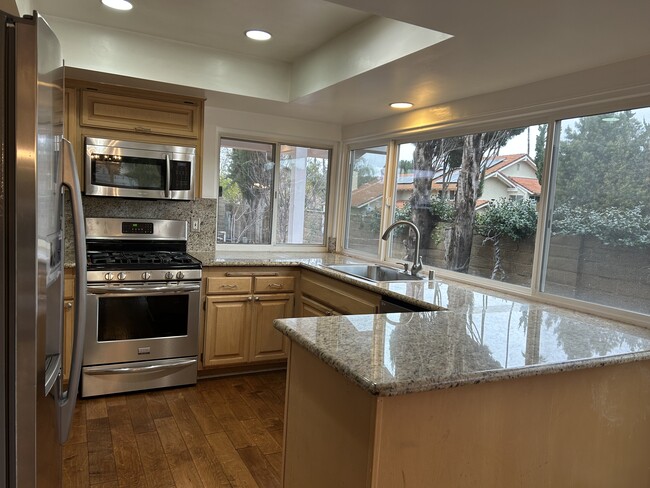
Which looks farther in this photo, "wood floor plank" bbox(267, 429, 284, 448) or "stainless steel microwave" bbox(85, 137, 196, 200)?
"stainless steel microwave" bbox(85, 137, 196, 200)

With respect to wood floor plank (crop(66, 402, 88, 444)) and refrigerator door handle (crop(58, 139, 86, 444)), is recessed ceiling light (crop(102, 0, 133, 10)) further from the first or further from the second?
wood floor plank (crop(66, 402, 88, 444))

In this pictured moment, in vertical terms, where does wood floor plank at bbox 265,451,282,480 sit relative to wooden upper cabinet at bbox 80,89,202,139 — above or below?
below

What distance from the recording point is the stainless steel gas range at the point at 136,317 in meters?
2.98

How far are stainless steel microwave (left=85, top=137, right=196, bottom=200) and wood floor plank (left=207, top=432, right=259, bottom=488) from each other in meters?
1.70

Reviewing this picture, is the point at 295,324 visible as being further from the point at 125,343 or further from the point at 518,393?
the point at 125,343

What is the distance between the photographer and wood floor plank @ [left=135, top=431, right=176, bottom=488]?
2.19 metres

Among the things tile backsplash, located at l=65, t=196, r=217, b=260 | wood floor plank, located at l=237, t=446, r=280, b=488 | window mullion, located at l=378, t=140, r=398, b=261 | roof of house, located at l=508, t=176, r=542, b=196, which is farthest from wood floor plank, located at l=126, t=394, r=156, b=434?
roof of house, located at l=508, t=176, r=542, b=196

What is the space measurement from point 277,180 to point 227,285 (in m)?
1.18

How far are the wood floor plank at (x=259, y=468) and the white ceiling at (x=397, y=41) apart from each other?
2057mm

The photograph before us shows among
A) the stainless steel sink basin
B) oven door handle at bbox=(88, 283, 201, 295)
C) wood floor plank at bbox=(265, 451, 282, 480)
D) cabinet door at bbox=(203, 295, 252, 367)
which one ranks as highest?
the stainless steel sink basin

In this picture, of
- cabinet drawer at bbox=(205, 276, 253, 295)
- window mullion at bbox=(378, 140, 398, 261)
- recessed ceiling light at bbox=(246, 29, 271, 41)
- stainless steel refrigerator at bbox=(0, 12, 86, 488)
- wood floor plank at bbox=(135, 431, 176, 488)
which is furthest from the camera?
window mullion at bbox=(378, 140, 398, 261)

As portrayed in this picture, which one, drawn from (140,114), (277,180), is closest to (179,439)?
(140,114)

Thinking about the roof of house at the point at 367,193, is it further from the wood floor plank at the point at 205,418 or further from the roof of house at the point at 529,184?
the wood floor plank at the point at 205,418

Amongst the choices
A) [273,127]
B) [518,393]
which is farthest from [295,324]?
[273,127]
